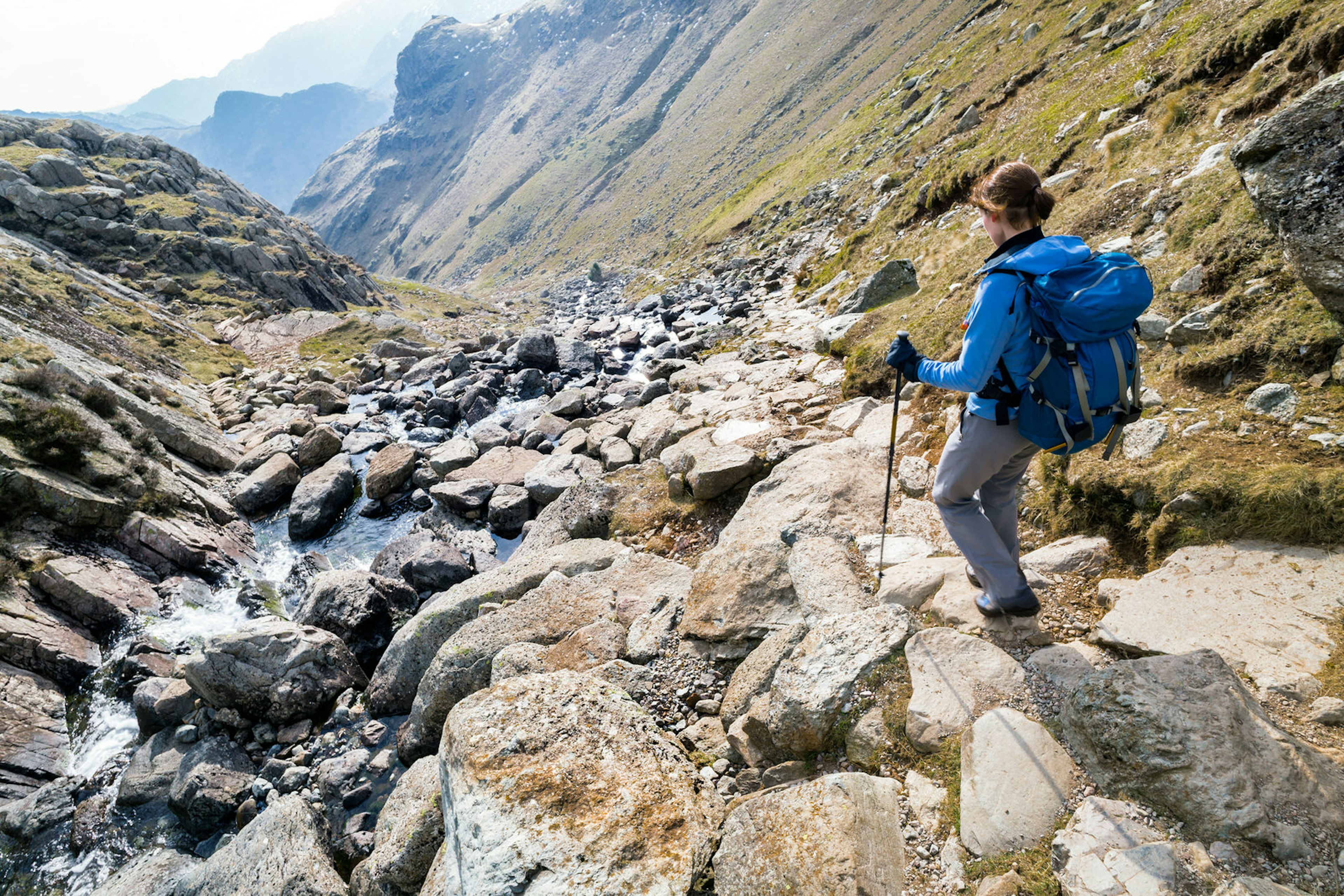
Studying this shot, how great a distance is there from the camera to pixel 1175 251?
8.44 m

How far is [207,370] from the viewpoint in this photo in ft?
135

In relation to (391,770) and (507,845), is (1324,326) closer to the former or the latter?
(507,845)

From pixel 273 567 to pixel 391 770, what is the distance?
1185cm

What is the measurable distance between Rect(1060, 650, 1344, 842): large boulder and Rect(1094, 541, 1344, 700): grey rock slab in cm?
40

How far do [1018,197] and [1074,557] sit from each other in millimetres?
3893

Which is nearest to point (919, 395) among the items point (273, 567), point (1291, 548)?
point (1291, 548)

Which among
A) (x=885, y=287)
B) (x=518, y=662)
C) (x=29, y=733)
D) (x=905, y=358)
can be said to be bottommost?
(x=885, y=287)

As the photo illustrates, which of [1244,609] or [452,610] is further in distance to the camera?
[452,610]

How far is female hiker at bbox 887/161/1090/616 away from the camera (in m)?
4.26

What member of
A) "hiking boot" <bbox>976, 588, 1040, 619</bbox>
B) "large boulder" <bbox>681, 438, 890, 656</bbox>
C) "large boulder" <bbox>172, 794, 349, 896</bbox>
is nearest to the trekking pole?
"large boulder" <bbox>681, 438, 890, 656</bbox>

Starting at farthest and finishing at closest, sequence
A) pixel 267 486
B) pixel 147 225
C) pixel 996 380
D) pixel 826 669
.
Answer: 1. pixel 147 225
2. pixel 267 486
3. pixel 826 669
4. pixel 996 380

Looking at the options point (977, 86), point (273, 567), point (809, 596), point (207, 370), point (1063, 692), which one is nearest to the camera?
point (1063, 692)

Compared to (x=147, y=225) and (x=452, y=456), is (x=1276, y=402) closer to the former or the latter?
(x=452, y=456)

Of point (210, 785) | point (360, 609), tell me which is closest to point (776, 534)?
point (360, 609)
